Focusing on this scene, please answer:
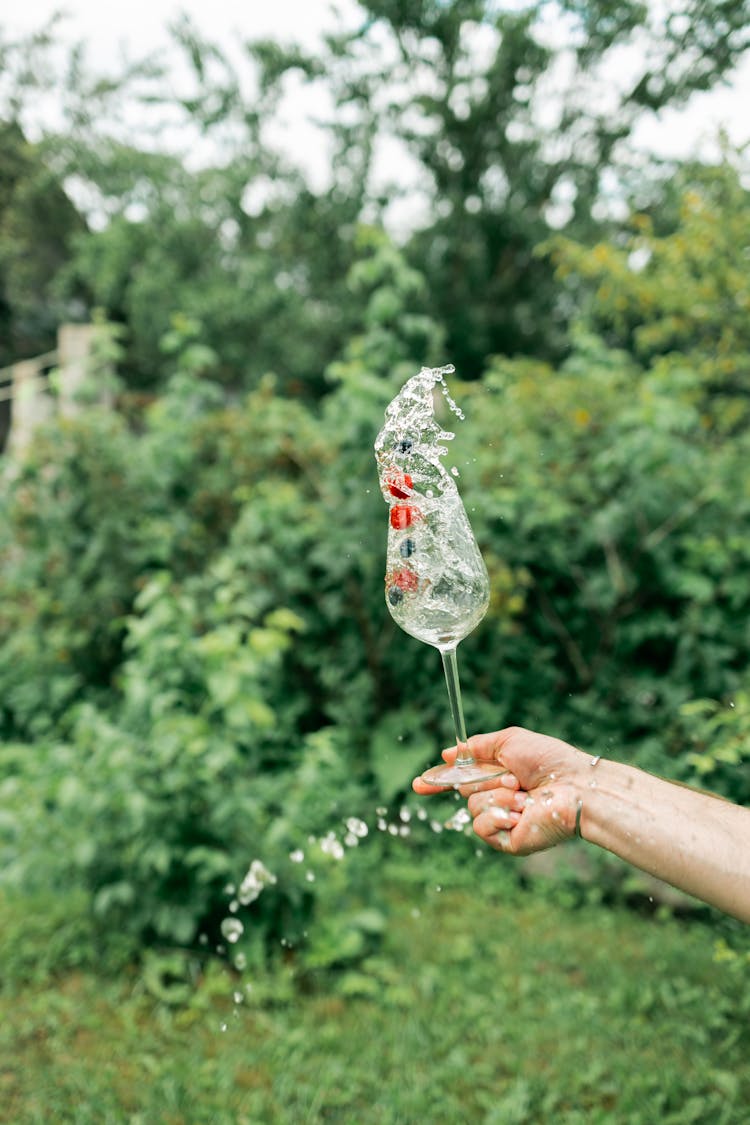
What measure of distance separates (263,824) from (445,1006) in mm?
851

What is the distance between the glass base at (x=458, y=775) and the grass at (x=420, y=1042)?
1272mm

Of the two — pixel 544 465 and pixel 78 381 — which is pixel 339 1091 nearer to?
pixel 544 465

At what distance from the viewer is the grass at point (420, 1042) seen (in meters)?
2.39

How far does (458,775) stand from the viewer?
5.08 ft

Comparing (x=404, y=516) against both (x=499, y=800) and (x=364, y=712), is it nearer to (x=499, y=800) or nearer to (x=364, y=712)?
(x=499, y=800)

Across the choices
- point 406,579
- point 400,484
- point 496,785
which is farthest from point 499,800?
point 400,484

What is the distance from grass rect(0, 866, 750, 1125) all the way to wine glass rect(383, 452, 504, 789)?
1398 millimetres

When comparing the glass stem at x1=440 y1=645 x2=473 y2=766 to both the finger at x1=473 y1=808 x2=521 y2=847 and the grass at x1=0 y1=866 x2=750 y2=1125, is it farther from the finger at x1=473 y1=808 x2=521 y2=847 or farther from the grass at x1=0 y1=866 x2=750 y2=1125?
the grass at x1=0 y1=866 x2=750 y2=1125

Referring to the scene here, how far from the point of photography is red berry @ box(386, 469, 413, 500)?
1.55 meters

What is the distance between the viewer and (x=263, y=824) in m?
3.12

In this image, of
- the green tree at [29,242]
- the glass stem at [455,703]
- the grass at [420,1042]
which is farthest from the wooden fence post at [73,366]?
the green tree at [29,242]

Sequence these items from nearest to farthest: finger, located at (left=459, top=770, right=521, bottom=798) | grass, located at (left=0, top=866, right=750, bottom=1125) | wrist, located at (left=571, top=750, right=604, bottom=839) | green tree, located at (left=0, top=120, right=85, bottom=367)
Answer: wrist, located at (left=571, top=750, right=604, bottom=839)
finger, located at (left=459, top=770, right=521, bottom=798)
grass, located at (left=0, top=866, right=750, bottom=1125)
green tree, located at (left=0, top=120, right=85, bottom=367)

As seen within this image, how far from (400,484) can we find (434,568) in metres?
0.16

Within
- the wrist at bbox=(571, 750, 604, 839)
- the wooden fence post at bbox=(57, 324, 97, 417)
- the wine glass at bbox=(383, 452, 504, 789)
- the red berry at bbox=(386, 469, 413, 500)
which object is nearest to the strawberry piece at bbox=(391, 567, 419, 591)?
the wine glass at bbox=(383, 452, 504, 789)
